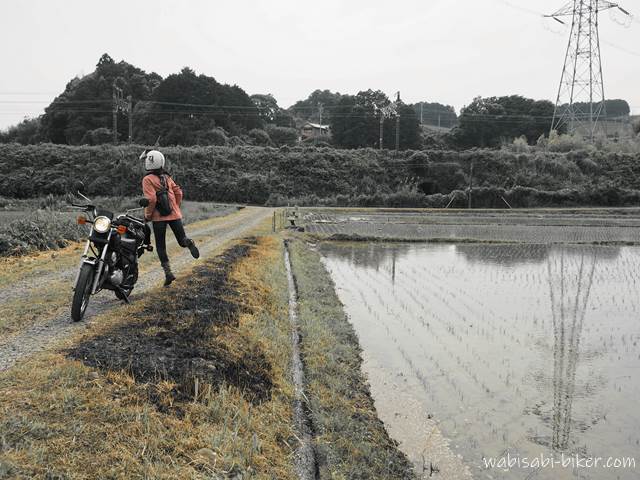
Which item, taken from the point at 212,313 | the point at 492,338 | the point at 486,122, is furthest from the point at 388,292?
the point at 486,122

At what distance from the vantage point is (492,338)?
6645 millimetres

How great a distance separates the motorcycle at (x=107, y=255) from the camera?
499 cm

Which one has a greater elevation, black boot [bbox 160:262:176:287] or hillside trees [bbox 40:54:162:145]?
hillside trees [bbox 40:54:162:145]

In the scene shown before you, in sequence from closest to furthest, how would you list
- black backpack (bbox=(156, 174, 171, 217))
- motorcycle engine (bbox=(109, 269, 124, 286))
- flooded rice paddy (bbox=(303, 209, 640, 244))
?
motorcycle engine (bbox=(109, 269, 124, 286)) → black backpack (bbox=(156, 174, 171, 217)) → flooded rice paddy (bbox=(303, 209, 640, 244))

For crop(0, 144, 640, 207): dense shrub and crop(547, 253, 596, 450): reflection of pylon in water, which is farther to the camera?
crop(0, 144, 640, 207): dense shrub

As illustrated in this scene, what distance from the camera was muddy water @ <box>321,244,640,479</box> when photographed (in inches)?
154

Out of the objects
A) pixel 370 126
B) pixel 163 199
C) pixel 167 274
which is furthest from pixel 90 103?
pixel 163 199

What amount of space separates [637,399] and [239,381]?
383cm

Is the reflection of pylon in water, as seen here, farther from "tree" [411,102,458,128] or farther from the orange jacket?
"tree" [411,102,458,128]

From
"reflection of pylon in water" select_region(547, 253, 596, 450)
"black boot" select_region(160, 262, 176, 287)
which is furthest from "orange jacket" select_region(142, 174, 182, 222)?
"reflection of pylon in water" select_region(547, 253, 596, 450)

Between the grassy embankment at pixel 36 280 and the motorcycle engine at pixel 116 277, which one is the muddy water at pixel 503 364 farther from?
the grassy embankment at pixel 36 280

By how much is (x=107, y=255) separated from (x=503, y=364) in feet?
15.0

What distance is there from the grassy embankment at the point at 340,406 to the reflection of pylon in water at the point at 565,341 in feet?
4.56

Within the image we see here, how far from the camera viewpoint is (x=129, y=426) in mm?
2939
